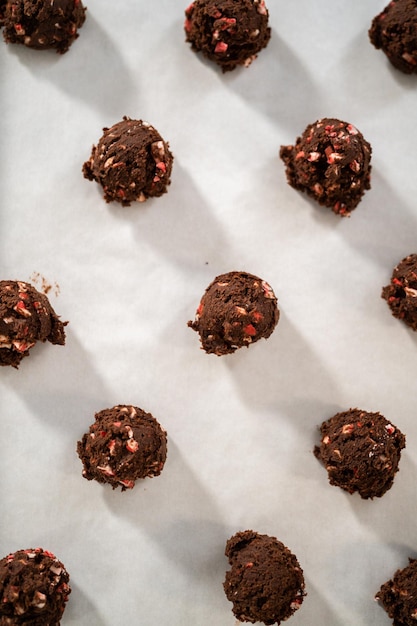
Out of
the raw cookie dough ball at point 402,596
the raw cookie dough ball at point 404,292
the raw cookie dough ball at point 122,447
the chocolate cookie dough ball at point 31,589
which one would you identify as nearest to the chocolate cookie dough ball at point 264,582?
the raw cookie dough ball at point 402,596

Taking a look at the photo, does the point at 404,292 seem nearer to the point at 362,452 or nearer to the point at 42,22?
the point at 362,452

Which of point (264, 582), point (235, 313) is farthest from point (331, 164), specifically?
point (264, 582)

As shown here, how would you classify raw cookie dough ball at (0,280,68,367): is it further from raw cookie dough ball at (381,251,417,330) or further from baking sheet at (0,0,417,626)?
raw cookie dough ball at (381,251,417,330)

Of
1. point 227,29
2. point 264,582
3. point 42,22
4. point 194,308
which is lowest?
point 264,582

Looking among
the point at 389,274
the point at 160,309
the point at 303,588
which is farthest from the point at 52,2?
the point at 303,588

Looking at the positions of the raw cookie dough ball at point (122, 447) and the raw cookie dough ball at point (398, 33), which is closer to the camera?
the raw cookie dough ball at point (122, 447)

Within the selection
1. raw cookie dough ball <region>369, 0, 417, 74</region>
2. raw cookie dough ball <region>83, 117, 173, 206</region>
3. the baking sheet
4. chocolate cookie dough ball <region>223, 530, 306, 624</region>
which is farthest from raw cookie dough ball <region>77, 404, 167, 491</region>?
raw cookie dough ball <region>369, 0, 417, 74</region>

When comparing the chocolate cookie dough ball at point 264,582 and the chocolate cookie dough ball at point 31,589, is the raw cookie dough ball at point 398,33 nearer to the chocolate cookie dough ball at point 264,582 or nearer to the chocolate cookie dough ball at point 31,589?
the chocolate cookie dough ball at point 264,582
